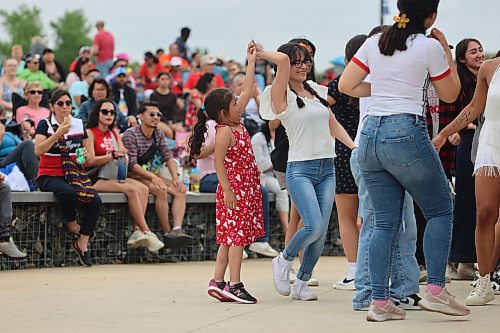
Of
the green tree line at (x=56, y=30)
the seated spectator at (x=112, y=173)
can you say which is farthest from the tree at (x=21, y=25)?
the seated spectator at (x=112, y=173)

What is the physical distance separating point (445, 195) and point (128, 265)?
5.97 m

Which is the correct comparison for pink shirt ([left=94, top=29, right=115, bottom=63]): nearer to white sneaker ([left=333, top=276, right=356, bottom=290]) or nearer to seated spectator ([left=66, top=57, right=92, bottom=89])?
seated spectator ([left=66, top=57, right=92, bottom=89])

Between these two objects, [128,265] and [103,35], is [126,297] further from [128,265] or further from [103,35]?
[103,35]

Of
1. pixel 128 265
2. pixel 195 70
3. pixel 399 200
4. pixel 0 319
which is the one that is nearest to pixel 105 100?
pixel 128 265

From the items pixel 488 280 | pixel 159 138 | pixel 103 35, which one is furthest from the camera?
pixel 103 35

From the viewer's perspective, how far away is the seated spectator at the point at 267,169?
43.7 ft

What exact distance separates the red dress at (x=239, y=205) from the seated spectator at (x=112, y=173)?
12.7 ft

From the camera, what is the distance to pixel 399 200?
672 centimetres

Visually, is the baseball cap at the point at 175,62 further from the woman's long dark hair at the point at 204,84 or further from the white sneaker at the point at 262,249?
the white sneaker at the point at 262,249

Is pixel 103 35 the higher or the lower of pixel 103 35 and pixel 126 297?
the higher

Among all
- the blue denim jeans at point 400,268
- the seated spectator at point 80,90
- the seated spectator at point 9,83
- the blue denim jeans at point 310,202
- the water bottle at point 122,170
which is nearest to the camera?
the blue denim jeans at point 400,268

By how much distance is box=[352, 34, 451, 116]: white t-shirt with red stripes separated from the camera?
6512mm

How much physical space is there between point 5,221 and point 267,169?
149 inches

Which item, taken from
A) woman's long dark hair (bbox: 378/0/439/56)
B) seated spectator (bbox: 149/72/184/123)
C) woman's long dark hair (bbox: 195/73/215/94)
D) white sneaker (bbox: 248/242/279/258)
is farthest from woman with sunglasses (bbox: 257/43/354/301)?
seated spectator (bbox: 149/72/184/123)
